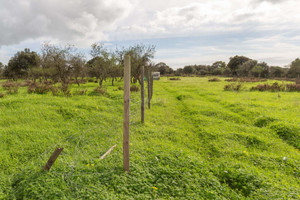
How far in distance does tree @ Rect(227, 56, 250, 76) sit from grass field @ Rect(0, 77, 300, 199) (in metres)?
76.7

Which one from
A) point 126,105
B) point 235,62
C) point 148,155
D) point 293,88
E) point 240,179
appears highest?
point 235,62

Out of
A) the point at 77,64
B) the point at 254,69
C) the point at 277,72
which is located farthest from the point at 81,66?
the point at 277,72

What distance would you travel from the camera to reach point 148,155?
5.69 meters

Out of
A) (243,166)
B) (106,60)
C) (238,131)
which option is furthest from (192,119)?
(106,60)

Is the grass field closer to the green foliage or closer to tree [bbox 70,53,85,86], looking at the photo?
the green foliage

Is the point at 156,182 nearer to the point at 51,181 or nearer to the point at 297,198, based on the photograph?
the point at 51,181

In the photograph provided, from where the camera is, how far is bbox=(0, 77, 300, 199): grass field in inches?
164

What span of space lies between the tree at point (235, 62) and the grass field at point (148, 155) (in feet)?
252

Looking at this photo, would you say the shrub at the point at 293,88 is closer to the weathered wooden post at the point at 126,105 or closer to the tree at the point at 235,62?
the weathered wooden post at the point at 126,105

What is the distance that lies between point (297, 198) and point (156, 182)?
3.50 metres

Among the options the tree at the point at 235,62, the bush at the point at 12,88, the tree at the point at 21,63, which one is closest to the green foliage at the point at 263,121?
the bush at the point at 12,88

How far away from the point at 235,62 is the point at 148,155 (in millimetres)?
86962

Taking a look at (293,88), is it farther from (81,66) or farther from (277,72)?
(277,72)

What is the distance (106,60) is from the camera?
93.1 ft
